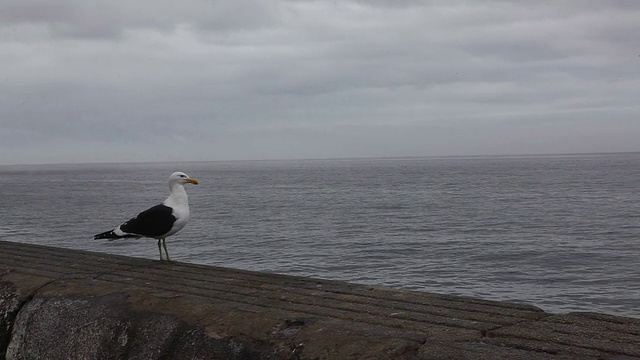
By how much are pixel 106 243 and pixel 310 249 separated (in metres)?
8.64

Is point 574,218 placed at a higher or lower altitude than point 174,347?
lower

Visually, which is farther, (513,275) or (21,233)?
(21,233)

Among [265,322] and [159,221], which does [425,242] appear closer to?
[159,221]

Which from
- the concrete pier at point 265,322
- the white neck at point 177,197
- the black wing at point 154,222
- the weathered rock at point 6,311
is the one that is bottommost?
the weathered rock at point 6,311

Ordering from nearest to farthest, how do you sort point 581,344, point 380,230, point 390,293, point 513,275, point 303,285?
point 581,344 < point 390,293 < point 303,285 < point 513,275 < point 380,230

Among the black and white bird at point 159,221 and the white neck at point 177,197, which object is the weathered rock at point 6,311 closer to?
the black and white bird at point 159,221

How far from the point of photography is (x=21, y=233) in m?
34.5

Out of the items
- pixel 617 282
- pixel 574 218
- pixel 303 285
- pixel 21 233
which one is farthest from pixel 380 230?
pixel 303 285

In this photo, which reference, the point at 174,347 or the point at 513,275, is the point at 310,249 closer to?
the point at 513,275

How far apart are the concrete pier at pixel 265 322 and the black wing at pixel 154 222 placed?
2122 millimetres

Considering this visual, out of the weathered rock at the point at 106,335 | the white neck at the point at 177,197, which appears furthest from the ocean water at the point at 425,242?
the weathered rock at the point at 106,335

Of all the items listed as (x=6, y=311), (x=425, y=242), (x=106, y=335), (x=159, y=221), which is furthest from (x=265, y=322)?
(x=425, y=242)

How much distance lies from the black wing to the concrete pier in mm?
2122

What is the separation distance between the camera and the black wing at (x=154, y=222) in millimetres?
9352
